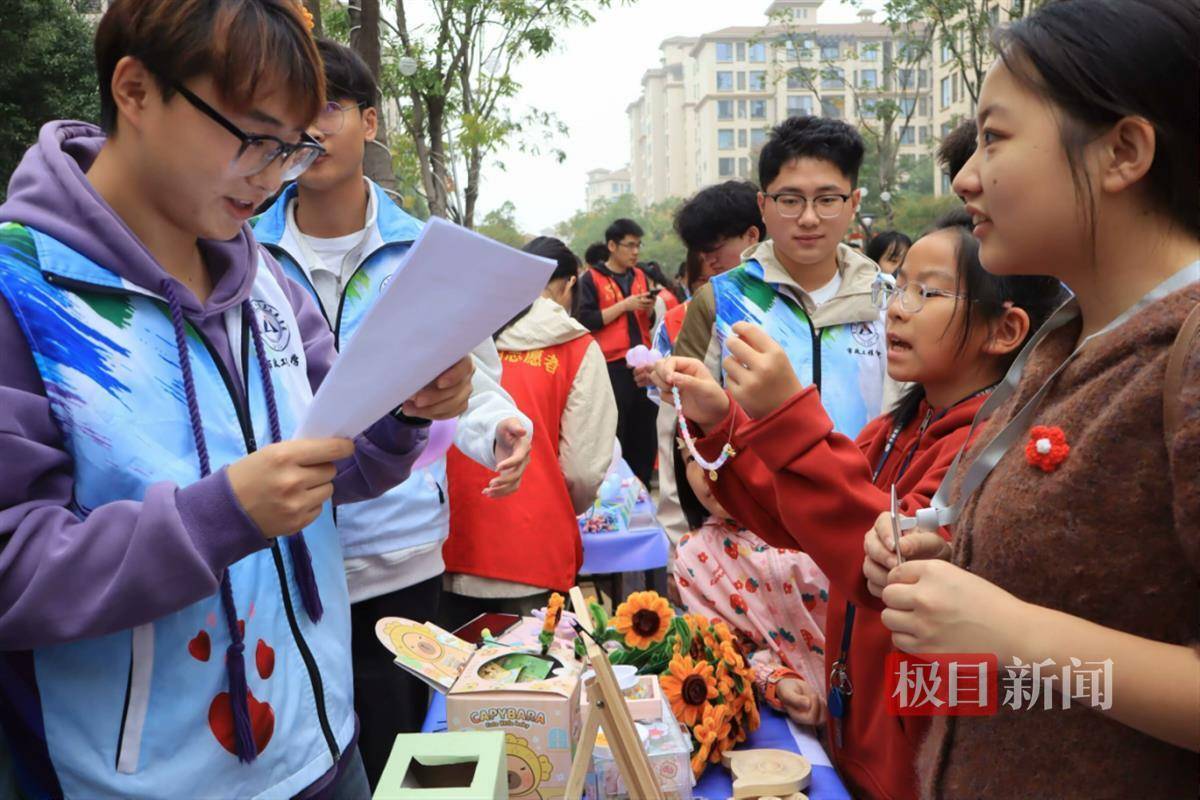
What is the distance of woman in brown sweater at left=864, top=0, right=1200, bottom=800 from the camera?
990mm

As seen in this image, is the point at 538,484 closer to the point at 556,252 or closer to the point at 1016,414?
the point at 556,252

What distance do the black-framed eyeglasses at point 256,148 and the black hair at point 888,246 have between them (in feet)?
17.7

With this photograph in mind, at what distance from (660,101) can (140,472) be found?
97.2 metres

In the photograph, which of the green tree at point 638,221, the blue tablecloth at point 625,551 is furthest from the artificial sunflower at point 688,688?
the green tree at point 638,221

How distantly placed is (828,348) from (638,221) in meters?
50.4

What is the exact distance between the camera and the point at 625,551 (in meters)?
3.71

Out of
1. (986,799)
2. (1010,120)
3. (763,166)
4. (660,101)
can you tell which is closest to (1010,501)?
(986,799)

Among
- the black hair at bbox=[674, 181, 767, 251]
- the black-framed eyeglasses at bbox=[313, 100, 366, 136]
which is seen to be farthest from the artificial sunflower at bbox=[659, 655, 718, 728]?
the black hair at bbox=[674, 181, 767, 251]

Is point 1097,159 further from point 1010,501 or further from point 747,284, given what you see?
point 747,284

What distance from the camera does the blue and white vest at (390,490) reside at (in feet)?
7.18

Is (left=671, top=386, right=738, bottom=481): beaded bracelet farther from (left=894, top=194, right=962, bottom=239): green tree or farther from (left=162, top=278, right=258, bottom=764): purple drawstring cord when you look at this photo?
(left=894, top=194, right=962, bottom=239): green tree

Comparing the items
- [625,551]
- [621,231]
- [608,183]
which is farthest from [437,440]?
[608,183]

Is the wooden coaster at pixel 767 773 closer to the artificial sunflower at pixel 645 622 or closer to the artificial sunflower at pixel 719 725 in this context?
the artificial sunflower at pixel 719 725

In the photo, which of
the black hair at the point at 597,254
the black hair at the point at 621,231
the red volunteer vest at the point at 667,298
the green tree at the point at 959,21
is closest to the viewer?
the red volunteer vest at the point at 667,298
